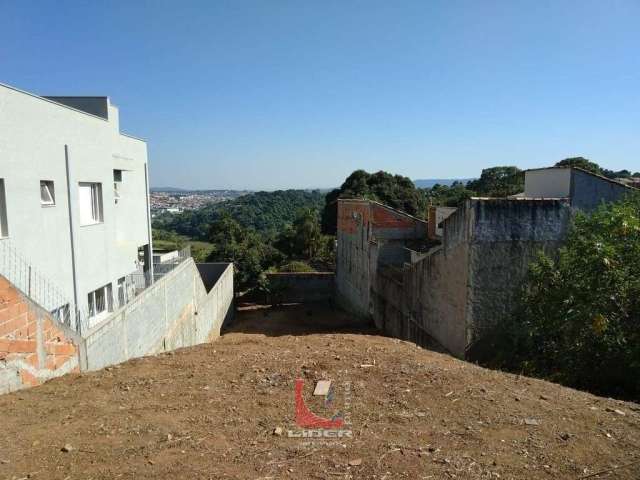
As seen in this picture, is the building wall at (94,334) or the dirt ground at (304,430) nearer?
the dirt ground at (304,430)

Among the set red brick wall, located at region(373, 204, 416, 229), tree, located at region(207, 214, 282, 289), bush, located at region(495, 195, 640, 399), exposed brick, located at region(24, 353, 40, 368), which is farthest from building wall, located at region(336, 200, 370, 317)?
exposed brick, located at region(24, 353, 40, 368)

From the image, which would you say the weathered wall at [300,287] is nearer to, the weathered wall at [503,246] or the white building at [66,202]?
the white building at [66,202]

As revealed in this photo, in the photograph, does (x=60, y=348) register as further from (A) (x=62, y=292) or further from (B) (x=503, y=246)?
(B) (x=503, y=246)

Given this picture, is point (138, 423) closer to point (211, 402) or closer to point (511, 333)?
point (211, 402)

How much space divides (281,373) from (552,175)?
10.1 meters

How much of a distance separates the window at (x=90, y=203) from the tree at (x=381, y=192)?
3170 cm

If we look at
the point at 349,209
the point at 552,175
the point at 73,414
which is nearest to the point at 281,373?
the point at 73,414

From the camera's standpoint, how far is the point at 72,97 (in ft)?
40.2

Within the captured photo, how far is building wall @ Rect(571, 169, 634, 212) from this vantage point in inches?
459

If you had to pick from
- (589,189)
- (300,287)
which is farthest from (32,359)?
(300,287)

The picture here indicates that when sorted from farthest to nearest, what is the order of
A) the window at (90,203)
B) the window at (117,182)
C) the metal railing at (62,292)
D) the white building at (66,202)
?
the window at (117,182) < the window at (90,203) < the white building at (66,202) < the metal railing at (62,292)

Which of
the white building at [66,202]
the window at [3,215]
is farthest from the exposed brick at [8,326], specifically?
the window at [3,215]

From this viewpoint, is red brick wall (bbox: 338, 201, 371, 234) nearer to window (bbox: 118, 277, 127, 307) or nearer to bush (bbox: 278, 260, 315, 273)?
bush (bbox: 278, 260, 315, 273)

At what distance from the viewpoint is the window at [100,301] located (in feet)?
35.6
